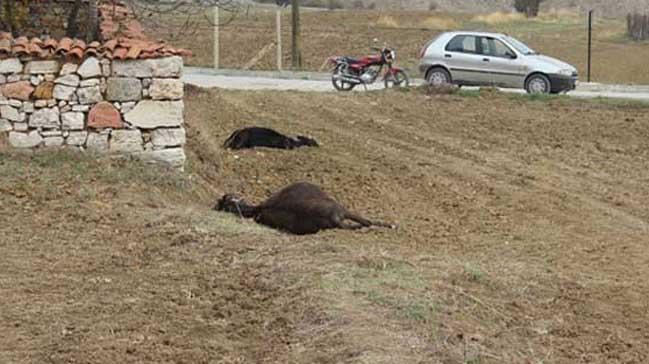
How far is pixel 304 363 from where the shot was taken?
5.62 meters

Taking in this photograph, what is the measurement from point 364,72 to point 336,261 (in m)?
18.9

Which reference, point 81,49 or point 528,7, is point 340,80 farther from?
point 528,7

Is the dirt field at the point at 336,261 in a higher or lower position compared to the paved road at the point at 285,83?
lower

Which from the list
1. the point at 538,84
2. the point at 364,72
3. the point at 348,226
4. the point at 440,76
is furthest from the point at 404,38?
the point at 348,226

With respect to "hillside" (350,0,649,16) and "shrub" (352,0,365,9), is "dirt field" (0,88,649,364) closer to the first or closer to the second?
"hillside" (350,0,649,16)

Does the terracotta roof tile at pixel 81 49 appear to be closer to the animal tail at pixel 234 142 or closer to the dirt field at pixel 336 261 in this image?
the dirt field at pixel 336 261

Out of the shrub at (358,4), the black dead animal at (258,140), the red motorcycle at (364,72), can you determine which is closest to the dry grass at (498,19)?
the shrub at (358,4)

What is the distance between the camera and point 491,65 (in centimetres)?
2617

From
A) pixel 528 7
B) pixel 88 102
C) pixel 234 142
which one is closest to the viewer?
pixel 88 102

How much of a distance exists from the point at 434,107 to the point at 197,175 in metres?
Answer: 8.26

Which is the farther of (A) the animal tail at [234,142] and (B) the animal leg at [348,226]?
(A) the animal tail at [234,142]

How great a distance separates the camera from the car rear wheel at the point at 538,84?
2583 cm

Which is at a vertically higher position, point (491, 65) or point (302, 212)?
point (491, 65)

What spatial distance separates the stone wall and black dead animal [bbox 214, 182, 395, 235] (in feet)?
5.56
